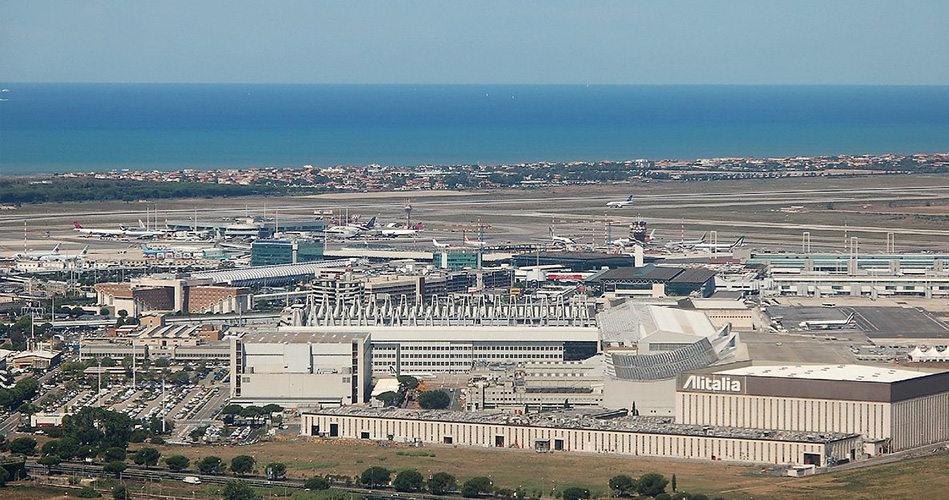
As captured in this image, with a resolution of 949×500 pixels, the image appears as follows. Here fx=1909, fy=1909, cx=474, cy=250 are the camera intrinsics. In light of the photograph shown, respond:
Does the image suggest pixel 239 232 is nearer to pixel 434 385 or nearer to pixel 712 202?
pixel 712 202

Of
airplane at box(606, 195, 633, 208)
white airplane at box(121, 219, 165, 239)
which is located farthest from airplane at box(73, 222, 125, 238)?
airplane at box(606, 195, 633, 208)

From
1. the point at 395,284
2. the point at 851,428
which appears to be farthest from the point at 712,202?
the point at 851,428

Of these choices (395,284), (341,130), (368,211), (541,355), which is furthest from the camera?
(341,130)

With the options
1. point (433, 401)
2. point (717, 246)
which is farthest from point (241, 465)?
point (717, 246)

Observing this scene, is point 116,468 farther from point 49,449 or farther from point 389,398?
point 389,398

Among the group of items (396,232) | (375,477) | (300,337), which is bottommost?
(375,477)

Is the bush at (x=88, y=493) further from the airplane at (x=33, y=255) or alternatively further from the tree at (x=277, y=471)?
the airplane at (x=33, y=255)

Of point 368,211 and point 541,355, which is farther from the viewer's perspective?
point 368,211
